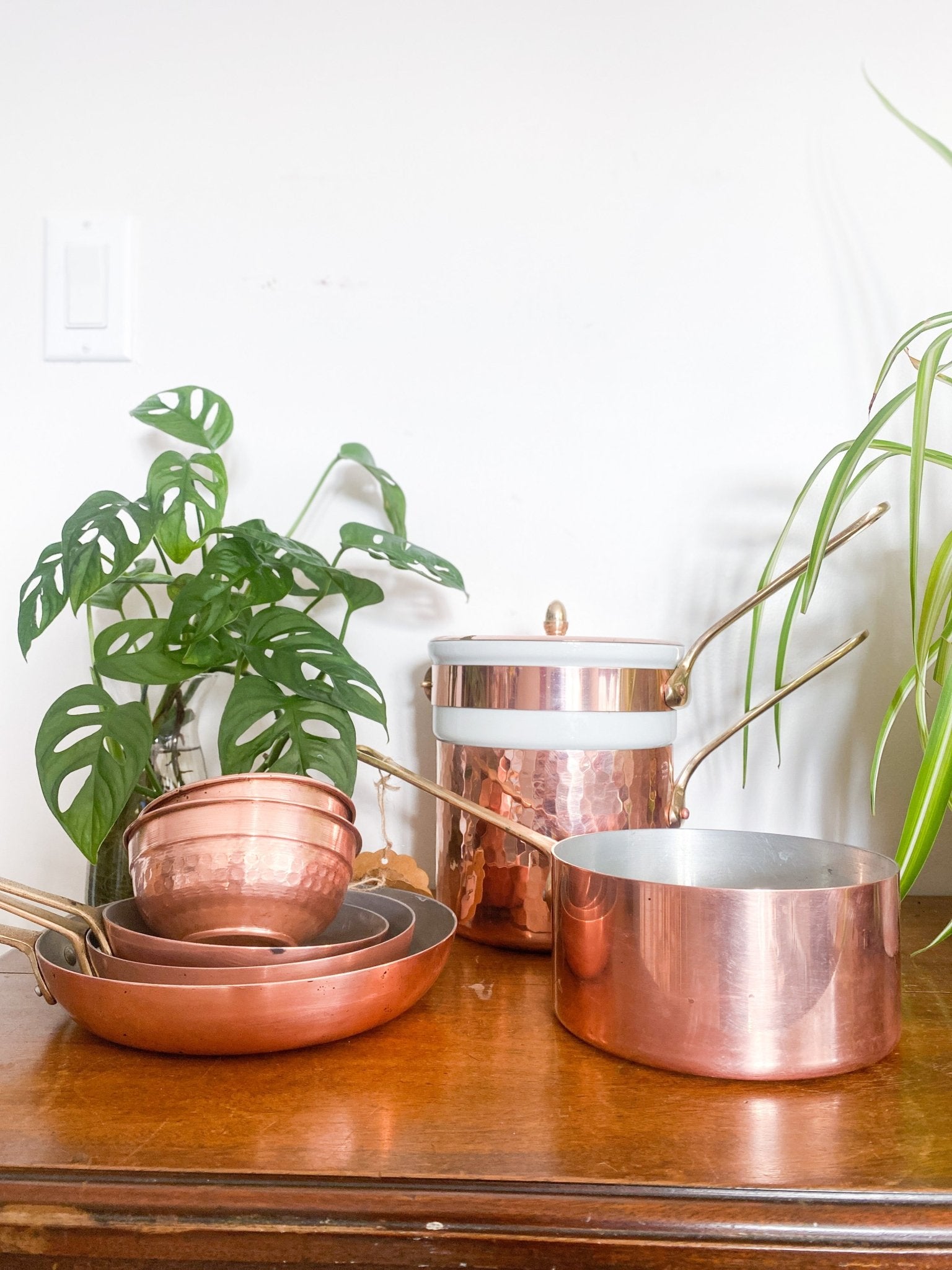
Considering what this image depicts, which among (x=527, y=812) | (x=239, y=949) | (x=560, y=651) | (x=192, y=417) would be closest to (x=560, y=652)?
(x=560, y=651)

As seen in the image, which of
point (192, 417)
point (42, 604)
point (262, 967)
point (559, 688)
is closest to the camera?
point (262, 967)

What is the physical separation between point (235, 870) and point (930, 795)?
0.45 m

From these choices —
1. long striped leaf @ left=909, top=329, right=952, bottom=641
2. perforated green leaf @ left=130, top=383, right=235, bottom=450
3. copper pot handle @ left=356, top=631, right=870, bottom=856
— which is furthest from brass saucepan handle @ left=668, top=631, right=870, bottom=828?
perforated green leaf @ left=130, top=383, right=235, bottom=450

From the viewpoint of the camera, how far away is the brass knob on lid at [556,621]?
807mm

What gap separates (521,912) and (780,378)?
2.11ft

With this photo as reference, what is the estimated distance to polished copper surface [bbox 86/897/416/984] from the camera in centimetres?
51

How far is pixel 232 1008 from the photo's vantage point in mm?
490

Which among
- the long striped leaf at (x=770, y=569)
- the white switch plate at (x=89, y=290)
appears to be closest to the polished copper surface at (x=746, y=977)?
the long striped leaf at (x=770, y=569)

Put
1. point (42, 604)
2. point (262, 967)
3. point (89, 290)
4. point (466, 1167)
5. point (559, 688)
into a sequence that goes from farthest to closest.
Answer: point (89, 290), point (559, 688), point (42, 604), point (262, 967), point (466, 1167)

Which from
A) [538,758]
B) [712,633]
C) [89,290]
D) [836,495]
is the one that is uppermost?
[89,290]

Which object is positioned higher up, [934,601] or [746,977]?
[934,601]

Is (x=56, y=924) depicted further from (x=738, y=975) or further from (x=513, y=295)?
(x=513, y=295)

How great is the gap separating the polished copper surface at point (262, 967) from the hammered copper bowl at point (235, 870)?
0.03m

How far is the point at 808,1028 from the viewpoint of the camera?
1.57 feet
